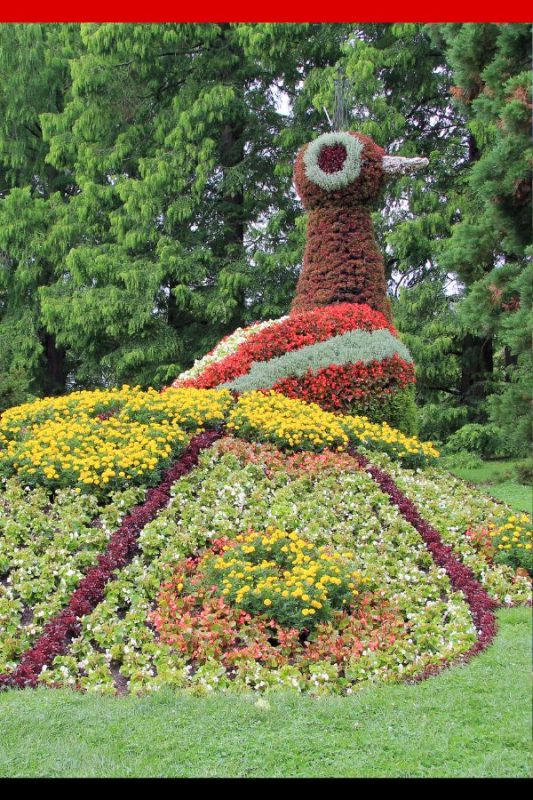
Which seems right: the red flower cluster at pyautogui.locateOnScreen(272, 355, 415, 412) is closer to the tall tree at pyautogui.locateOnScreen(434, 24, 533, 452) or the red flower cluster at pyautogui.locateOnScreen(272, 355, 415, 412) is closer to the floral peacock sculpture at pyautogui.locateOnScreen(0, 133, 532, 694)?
the floral peacock sculpture at pyautogui.locateOnScreen(0, 133, 532, 694)

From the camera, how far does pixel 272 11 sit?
297 centimetres

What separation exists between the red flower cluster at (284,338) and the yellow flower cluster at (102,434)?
679 millimetres

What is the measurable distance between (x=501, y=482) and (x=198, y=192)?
25.6 feet

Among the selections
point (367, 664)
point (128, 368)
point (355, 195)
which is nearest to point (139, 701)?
point (367, 664)

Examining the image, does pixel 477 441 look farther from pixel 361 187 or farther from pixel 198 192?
pixel 198 192

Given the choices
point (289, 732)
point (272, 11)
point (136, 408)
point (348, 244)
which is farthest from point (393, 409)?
point (272, 11)

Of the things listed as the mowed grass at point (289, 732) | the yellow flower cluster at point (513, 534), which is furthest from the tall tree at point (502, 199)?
the mowed grass at point (289, 732)

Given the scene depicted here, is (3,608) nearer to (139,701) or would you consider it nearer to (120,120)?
(139,701)

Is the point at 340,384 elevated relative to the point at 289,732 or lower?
elevated

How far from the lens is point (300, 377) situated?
715 cm

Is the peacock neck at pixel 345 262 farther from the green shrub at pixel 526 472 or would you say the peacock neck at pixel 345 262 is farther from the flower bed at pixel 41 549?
the green shrub at pixel 526 472

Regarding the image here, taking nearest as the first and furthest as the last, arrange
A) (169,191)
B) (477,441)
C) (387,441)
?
(387,441), (477,441), (169,191)

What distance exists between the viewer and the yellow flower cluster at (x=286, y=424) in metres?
6.13

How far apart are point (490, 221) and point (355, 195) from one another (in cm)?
420
